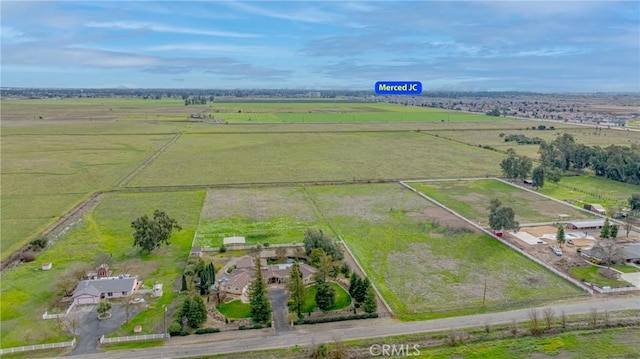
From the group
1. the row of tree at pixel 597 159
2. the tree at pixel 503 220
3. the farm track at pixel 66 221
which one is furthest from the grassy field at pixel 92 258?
the row of tree at pixel 597 159

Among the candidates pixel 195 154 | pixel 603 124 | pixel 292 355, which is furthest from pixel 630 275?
A: pixel 603 124

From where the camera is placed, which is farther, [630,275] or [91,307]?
[630,275]

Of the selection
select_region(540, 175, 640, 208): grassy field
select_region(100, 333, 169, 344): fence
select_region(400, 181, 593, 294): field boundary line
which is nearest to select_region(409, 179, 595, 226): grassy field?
select_region(400, 181, 593, 294): field boundary line

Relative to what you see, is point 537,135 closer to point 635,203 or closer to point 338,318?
point 635,203

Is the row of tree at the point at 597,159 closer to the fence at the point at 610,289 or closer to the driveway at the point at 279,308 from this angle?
the fence at the point at 610,289

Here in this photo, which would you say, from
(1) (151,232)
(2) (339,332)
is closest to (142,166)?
(1) (151,232)

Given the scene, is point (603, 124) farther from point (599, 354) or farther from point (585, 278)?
point (599, 354)
